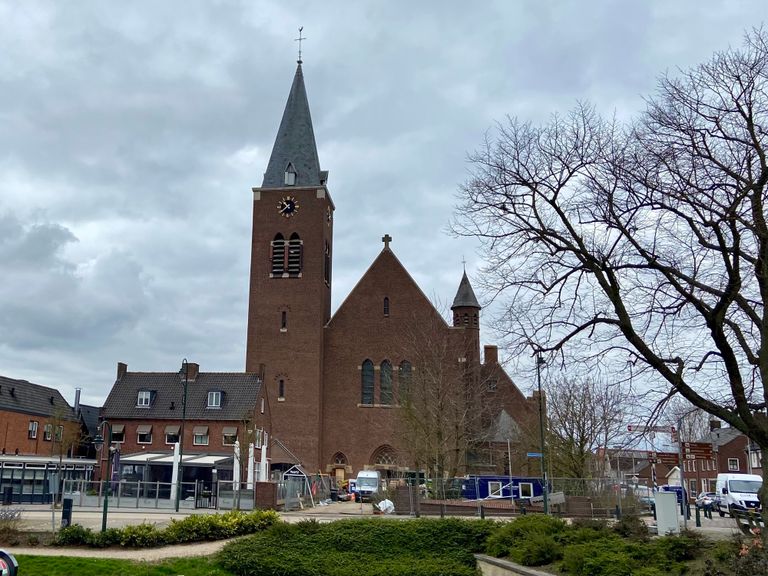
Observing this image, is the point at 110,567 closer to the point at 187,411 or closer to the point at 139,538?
the point at 139,538

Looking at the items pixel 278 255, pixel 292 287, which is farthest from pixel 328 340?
pixel 278 255

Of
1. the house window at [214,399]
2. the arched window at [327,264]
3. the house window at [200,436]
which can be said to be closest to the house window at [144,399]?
the house window at [214,399]

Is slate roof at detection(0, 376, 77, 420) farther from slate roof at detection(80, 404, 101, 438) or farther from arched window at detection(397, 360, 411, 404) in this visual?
arched window at detection(397, 360, 411, 404)

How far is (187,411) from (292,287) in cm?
1251

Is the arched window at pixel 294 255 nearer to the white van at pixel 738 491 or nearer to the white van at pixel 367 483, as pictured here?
the white van at pixel 367 483

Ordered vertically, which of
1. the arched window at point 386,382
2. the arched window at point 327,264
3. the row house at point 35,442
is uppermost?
the arched window at point 327,264

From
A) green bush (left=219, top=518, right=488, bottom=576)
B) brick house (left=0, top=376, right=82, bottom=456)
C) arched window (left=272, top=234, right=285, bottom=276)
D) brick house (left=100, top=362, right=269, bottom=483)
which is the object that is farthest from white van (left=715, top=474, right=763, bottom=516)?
brick house (left=0, top=376, right=82, bottom=456)

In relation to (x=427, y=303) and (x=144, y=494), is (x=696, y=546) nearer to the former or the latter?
(x=144, y=494)

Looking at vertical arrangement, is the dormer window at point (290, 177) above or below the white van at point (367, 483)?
above

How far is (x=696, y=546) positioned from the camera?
555 inches

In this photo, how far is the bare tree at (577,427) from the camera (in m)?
40.5

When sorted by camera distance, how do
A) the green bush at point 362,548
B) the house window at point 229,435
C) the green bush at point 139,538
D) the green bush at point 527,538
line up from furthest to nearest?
the house window at point 229,435 → the green bush at point 139,538 → the green bush at point 362,548 → the green bush at point 527,538

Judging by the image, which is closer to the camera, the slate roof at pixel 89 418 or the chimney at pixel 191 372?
the chimney at pixel 191 372

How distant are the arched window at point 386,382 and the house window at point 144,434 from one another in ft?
54.7
